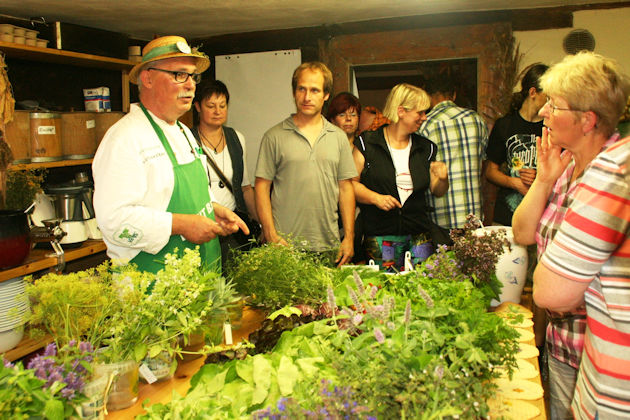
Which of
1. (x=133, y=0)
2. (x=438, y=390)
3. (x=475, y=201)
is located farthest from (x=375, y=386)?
(x=133, y=0)

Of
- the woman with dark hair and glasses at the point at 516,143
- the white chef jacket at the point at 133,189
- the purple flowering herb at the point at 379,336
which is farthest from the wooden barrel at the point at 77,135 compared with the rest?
the purple flowering herb at the point at 379,336

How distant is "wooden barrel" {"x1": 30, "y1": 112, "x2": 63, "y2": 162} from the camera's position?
3.72m

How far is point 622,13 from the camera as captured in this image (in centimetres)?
444

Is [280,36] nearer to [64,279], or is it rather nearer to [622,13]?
[622,13]

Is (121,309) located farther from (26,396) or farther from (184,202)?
(184,202)

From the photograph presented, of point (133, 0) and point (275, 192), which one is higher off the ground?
point (133, 0)

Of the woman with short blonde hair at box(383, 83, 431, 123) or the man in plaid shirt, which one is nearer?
the woman with short blonde hair at box(383, 83, 431, 123)

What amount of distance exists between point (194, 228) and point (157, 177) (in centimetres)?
28

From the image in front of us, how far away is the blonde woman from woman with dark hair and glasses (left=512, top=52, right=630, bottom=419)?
52.4 inches

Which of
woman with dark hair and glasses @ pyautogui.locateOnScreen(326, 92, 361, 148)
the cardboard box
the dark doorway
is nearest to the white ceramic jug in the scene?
woman with dark hair and glasses @ pyautogui.locateOnScreen(326, 92, 361, 148)

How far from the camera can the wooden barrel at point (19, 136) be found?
355 centimetres

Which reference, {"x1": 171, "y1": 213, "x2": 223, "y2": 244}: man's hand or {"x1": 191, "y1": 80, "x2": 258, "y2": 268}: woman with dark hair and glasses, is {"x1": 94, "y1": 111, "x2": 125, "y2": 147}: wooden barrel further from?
{"x1": 171, "y1": 213, "x2": 223, "y2": 244}: man's hand

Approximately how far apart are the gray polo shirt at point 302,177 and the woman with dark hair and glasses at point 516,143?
3.86 ft

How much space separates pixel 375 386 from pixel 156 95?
181cm
